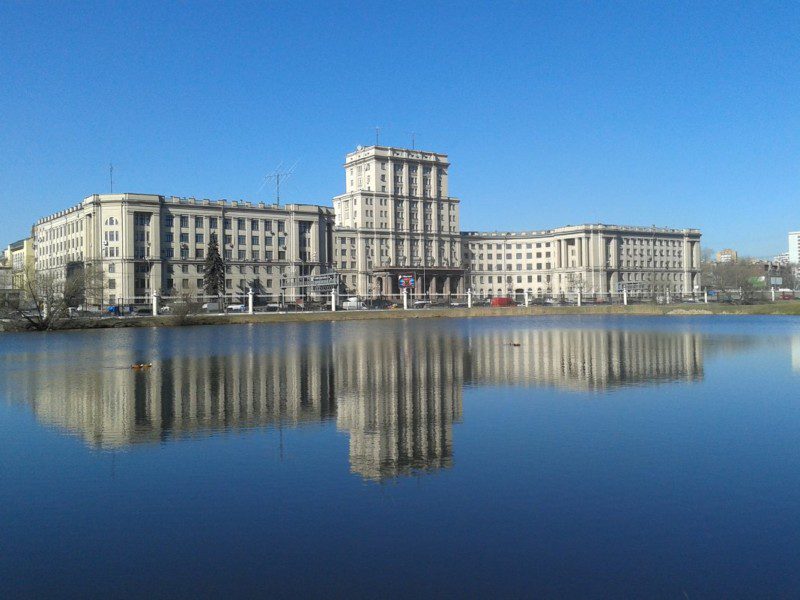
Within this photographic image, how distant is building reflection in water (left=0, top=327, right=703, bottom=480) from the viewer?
1296 cm

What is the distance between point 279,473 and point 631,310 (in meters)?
87.4

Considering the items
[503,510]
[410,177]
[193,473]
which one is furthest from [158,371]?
[410,177]

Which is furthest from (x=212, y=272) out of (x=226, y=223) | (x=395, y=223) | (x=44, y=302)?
(x=395, y=223)

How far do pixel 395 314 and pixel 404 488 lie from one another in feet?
238

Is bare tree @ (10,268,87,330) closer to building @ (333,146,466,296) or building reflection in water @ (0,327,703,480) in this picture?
building reflection in water @ (0,327,703,480)

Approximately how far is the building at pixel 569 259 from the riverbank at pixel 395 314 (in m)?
74.3

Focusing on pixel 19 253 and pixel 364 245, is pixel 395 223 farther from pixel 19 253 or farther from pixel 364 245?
pixel 19 253

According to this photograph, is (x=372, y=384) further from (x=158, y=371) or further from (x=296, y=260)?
(x=296, y=260)

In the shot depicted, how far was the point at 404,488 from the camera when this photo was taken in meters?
9.46

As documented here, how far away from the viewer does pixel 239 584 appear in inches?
259

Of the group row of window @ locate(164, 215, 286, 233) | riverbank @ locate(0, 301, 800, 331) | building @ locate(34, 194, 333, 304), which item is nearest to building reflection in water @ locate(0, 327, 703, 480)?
riverbank @ locate(0, 301, 800, 331)

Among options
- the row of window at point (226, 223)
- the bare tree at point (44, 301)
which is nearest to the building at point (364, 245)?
the row of window at point (226, 223)

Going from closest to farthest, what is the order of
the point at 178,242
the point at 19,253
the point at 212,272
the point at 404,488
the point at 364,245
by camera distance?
the point at 404,488 < the point at 212,272 < the point at 178,242 < the point at 364,245 < the point at 19,253

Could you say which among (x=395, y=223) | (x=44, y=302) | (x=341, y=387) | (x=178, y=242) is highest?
(x=395, y=223)
